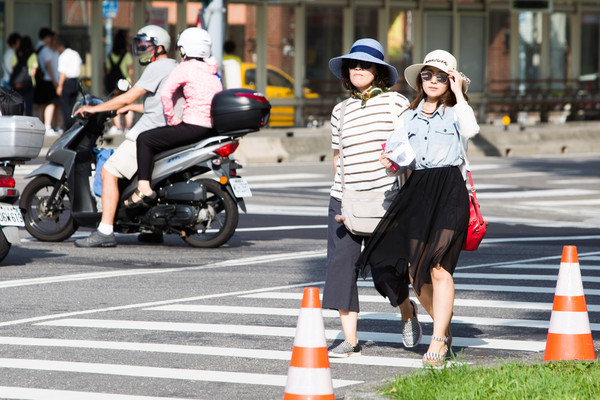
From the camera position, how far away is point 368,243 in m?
6.54

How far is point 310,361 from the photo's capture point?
16.9 feet

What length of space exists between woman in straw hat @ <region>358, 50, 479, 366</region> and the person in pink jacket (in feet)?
14.7

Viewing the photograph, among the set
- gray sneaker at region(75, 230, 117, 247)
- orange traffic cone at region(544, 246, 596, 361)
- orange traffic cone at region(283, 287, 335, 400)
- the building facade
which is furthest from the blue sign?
orange traffic cone at region(283, 287, 335, 400)

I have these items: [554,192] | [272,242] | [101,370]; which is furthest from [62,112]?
[101,370]

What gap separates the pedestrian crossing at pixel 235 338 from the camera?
6.22m

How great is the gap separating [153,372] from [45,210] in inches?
214

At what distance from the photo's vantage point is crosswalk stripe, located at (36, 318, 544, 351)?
7004 mm

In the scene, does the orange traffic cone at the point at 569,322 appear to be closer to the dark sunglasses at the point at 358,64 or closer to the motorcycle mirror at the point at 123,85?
the dark sunglasses at the point at 358,64

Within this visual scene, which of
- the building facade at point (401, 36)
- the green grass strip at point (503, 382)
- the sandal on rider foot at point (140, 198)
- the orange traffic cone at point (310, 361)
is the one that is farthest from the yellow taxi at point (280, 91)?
the orange traffic cone at point (310, 361)

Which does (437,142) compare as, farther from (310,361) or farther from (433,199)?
(310,361)

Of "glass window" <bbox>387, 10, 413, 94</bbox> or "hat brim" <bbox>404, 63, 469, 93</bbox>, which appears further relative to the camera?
"glass window" <bbox>387, 10, 413, 94</bbox>

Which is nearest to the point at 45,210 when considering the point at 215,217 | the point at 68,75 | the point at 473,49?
the point at 215,217

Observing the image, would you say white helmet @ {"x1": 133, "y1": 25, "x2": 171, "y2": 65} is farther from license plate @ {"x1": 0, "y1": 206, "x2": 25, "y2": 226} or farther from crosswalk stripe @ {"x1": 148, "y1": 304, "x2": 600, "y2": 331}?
→ crosswalk stripe @ {"x1": 148, "y1": 304, "x2": 600, "y2": 331}

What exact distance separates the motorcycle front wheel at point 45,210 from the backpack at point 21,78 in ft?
37.9
